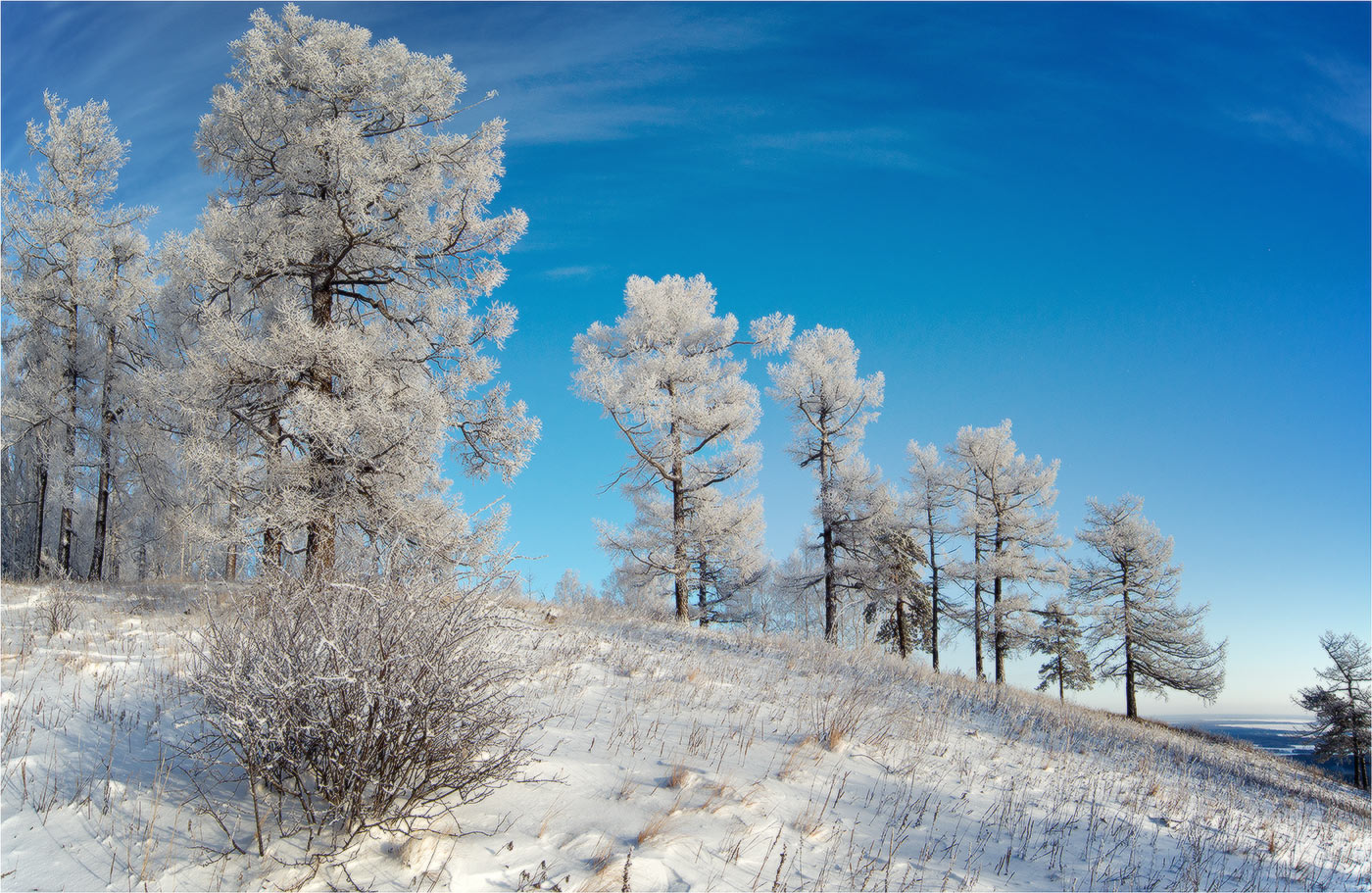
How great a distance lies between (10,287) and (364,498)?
13.0 metres

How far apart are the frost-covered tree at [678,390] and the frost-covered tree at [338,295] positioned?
6288 millimetres

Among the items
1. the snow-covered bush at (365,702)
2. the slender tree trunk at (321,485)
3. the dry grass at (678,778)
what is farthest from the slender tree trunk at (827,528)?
the snow-covered bush at (365,702)

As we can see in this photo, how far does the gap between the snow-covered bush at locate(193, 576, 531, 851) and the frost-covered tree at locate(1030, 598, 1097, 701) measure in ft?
89.0

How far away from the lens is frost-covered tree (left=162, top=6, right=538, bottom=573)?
30.5 ft

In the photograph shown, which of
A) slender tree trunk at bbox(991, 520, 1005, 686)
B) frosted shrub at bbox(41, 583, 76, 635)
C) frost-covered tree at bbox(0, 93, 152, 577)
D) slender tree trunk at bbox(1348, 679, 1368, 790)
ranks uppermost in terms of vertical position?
frost-covered tree at bbox(0, 93, 152, 577)

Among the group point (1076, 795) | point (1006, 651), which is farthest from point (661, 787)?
point (1006, 651)

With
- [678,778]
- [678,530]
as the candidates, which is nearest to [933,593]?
[678,530]

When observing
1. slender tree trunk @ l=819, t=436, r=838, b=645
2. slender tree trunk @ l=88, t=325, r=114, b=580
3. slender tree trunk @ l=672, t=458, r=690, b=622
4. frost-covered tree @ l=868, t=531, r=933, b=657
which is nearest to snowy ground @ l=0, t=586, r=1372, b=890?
slender tree trunk @ l=672, t=458, r=690, b=622

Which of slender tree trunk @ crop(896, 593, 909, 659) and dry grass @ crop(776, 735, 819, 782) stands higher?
dry grass @ crop(776, 735, 819, 782)

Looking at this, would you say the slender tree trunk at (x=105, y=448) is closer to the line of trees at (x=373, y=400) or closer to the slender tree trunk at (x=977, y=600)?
the line of trees at (x=373, y=400)

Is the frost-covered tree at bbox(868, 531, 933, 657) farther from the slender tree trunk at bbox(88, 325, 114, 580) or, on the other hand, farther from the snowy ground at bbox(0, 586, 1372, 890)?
the slender tree trunk at bbox(88, 325, 114, 580)

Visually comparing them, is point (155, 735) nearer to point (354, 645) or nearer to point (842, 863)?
point (354, 645)

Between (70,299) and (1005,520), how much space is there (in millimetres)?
27562

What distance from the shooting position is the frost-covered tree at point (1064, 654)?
26.4 metres
